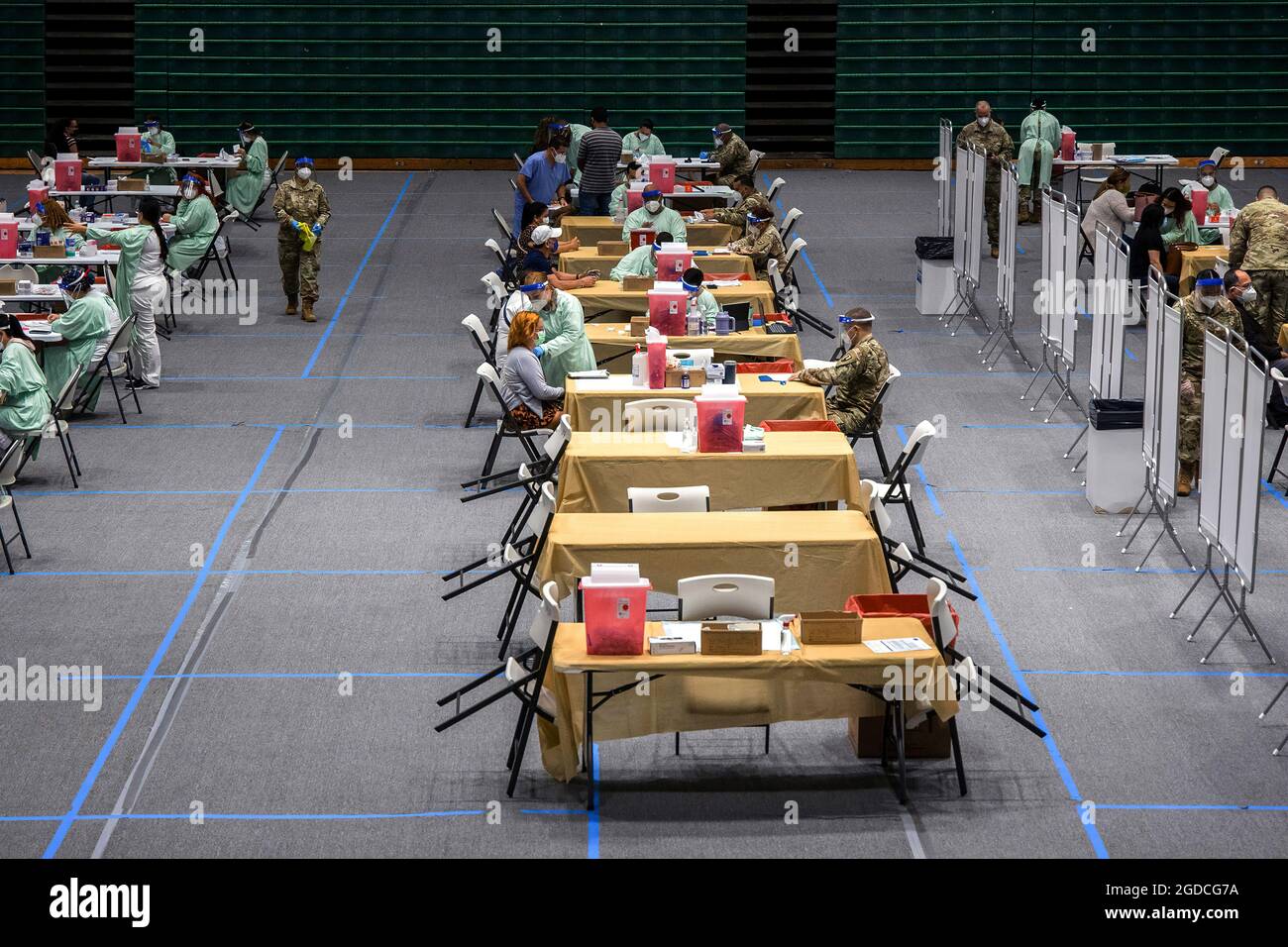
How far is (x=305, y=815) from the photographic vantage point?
7266 millimetres

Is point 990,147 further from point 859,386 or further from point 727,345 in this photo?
point 859,386

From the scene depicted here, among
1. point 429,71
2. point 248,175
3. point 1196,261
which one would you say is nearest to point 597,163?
point 248,175

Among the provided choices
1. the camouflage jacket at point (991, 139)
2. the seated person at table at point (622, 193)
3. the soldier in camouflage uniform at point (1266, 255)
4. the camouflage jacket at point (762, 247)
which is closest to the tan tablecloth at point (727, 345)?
the camouflage jacket at point (762, 247)

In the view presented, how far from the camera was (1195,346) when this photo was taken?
10.9m

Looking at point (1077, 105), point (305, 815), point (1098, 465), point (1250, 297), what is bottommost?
point (305, 815)

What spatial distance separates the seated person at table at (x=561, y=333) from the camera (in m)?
11.6

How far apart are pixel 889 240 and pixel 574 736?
13.7 metres

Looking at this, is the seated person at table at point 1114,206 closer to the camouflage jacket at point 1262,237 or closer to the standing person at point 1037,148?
the camouflage jacket at point 1262,237

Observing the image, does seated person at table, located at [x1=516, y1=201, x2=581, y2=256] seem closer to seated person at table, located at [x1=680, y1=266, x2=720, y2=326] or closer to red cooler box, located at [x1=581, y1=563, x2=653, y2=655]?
seated person at table, located at [x1=680, y1=266, x2=720, y2=326]

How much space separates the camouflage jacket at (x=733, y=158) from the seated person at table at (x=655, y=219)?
4202mm

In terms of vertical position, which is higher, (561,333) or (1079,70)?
(1079,70)

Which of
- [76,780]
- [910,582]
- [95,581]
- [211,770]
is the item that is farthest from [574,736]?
[95,581]

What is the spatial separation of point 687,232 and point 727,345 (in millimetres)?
4513

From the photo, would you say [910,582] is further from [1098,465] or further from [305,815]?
[305,815]
